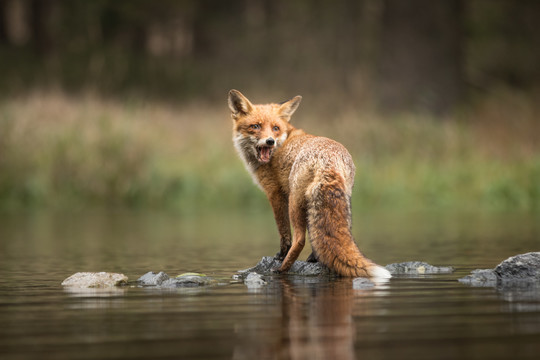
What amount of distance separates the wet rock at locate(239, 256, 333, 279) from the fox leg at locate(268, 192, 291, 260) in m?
0.20

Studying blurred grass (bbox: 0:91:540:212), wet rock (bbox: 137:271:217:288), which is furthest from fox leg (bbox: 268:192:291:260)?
blurred grass (bbox: 0:91:540:212)

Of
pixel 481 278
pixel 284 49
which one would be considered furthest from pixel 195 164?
pixel 284 49

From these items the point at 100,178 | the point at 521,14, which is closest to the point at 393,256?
the point at 100,178

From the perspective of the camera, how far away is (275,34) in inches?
1708

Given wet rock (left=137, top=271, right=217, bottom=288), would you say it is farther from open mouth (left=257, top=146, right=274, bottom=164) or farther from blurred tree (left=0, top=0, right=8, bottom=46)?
blurred tree (left=0, top=0, right=8, bottom=46)

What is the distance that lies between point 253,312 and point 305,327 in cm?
73

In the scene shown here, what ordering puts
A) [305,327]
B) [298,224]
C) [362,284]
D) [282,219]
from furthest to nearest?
[282,219] < [298,224] < [362,284] < [305,327]

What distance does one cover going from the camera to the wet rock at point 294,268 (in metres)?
7.06

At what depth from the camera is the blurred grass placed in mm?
18531

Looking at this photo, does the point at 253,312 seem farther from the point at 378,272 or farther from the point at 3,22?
the point at 3,22

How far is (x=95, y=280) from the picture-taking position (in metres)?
6.75

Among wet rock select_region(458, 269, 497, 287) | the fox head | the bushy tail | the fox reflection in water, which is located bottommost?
the fox reflection in water

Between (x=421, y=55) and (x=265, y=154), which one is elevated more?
(x=421, y=55)

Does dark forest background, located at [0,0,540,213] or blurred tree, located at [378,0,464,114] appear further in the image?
blurred tree, located at [378,0,464,114]
